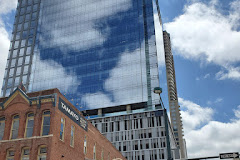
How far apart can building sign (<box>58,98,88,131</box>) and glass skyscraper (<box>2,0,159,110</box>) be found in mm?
67412

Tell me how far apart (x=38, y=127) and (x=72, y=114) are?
5447mm

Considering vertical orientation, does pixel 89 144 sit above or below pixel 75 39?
below

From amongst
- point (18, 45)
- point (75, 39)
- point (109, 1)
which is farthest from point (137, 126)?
point (18, 45)

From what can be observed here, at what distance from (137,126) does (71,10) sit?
62.0 m

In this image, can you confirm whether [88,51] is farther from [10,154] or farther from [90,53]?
[10,154]

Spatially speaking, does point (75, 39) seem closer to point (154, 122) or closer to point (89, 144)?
point (154, 122)

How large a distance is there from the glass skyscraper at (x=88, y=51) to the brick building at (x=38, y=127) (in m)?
72.3

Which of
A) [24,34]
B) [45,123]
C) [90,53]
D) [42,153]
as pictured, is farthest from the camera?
[24,34]

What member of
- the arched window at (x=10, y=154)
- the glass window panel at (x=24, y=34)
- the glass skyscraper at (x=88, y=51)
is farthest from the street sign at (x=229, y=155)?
the glass window panel at (x=24, y=34)

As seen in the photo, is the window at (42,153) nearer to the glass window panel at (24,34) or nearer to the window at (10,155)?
the window at (10,155)

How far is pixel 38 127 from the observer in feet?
102

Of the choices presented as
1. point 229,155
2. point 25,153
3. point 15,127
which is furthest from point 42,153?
point 229,155

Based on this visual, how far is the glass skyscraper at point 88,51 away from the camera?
4328 inches

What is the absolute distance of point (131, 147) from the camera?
103000 millimetres
